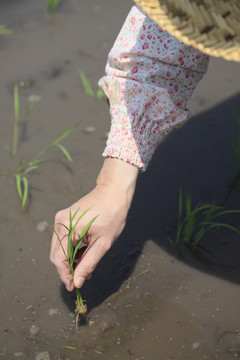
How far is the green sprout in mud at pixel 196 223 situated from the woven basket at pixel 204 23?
2.91ft

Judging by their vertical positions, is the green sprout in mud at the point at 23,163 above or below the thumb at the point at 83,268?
below

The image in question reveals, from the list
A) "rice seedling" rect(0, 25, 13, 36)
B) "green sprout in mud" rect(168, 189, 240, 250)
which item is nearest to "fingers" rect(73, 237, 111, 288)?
"green sprout in mud" rect(168, 189, 240, 250)

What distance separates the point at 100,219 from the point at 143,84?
51cm

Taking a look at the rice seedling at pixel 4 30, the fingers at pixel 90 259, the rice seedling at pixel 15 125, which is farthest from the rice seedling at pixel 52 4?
the fingers at pixel 90 259

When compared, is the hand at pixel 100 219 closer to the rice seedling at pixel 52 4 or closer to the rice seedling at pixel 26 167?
the rice seedling at pixel 26 167

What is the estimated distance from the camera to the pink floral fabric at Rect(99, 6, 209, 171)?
1.86m

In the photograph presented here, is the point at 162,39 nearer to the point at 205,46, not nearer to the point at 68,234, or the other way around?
the point at 205,46

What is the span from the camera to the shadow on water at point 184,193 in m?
2.17

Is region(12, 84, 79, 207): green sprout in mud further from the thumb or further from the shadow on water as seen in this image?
the thumb

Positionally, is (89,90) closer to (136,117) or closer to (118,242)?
(118,242)

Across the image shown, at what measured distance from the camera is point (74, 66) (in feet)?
11.0

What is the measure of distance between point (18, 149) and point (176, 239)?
39.5 inches

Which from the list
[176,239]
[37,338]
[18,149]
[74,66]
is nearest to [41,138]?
[18,149]

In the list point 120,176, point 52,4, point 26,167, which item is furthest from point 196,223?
point 52,4
